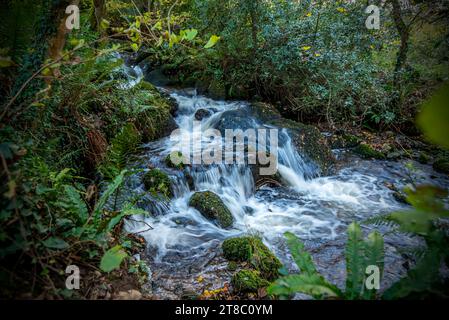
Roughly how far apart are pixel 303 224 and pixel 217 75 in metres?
5.67

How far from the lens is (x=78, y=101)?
14.5 feet

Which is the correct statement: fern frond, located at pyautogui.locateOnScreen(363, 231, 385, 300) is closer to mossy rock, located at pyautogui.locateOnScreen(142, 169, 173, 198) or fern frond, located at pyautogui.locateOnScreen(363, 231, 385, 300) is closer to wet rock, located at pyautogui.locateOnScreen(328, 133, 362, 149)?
mossy rock, located at pyautogui.locateOnScreen(142, 169, 173, 198)

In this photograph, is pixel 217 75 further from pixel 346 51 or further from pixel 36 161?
pixel 36 161

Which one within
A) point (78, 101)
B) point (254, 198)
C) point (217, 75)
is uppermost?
point (217, 75)

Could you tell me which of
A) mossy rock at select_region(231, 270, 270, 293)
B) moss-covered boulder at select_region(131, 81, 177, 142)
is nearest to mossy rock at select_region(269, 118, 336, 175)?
moss-covered boulder at select_region(131, 81, 177, 142)

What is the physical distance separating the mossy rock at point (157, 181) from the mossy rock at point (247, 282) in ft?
6.43

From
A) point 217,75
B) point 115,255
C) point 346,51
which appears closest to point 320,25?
point 346,51

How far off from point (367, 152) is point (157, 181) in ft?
17.2

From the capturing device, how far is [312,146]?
6.68 meters

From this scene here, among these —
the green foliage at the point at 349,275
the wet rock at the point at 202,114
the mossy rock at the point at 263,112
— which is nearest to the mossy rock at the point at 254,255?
the green foliage at the point at 349,275

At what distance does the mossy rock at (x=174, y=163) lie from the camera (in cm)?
525

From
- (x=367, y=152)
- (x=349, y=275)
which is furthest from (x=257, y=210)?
(x=367, y=152)

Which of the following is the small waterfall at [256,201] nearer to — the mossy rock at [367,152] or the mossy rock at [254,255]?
the mossy rock at [254,255]

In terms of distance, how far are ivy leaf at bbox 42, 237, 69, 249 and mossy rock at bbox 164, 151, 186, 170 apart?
121 inches
